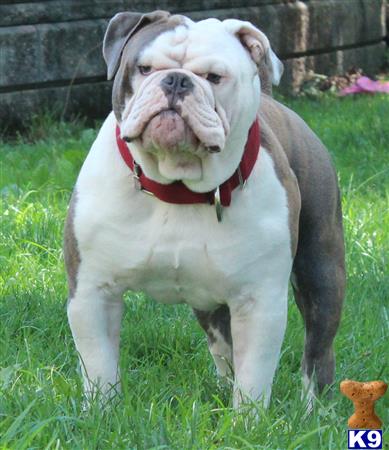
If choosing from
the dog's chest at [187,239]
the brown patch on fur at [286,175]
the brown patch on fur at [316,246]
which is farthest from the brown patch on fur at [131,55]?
the brown patch on fur at [316,246]

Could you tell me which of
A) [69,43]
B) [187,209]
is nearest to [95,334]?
[187,209]

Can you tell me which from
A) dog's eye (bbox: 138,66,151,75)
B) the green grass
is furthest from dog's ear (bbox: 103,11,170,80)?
the green grass

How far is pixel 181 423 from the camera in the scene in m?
3.18

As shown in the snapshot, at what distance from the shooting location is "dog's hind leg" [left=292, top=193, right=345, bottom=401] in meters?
3.92

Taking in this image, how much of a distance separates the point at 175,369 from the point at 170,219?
790 mm

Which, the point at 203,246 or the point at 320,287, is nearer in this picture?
the point at 203,246

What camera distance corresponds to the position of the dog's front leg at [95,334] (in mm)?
3484

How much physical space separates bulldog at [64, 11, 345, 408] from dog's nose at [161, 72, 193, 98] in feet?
0.09

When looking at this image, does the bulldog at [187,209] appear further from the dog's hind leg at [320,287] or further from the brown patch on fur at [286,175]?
the dog's hind leg at [320,287]

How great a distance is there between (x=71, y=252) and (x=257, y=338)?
0.62 metres

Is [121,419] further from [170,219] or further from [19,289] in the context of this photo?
[19,289]

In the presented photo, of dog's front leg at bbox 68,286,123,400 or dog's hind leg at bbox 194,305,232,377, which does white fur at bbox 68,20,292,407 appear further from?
dog's hind leg at bbox 194,305,232,377

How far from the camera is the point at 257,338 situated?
347cm

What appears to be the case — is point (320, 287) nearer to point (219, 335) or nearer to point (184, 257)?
point (219, 335)
